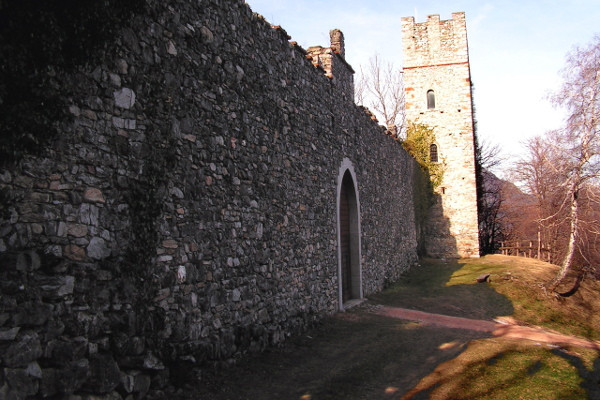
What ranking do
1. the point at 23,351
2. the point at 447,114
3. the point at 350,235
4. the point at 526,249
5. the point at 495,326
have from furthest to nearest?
the point at 526,249, the point at 447,114, the point at 350,235, the point at 495,326, the point at 23,351

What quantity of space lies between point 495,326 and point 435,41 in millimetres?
18701

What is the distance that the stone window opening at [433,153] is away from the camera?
24.9 m

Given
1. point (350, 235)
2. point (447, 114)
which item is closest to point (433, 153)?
point (447, 114)

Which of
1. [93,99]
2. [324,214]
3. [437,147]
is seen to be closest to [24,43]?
[93,99]

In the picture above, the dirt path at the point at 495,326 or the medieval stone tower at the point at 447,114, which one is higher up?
the medieval stone tower at the point at 447,114

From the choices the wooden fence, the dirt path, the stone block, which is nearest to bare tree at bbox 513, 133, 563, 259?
the wooden fence

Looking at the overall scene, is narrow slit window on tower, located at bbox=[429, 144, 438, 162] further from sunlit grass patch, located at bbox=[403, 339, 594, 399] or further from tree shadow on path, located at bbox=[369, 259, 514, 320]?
sunlit grass patch, located at bbox=[403, 339, 594, 399]

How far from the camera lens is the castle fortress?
355 cm

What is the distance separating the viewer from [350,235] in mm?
12523

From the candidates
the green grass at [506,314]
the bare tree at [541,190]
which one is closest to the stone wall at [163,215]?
the green grass at [506,314]

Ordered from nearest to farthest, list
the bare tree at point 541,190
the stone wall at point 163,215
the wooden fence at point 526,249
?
the stone wall at point 163,215 → the bare tree at point 541,190 → the wooden fence at point 526,249

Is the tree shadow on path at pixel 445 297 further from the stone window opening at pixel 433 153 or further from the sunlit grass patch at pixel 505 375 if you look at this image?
the stone window opening at pixel 433 153

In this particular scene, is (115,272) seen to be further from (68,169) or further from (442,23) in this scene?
(442,23)

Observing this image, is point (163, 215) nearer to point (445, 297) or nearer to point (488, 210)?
point (445, 297)
